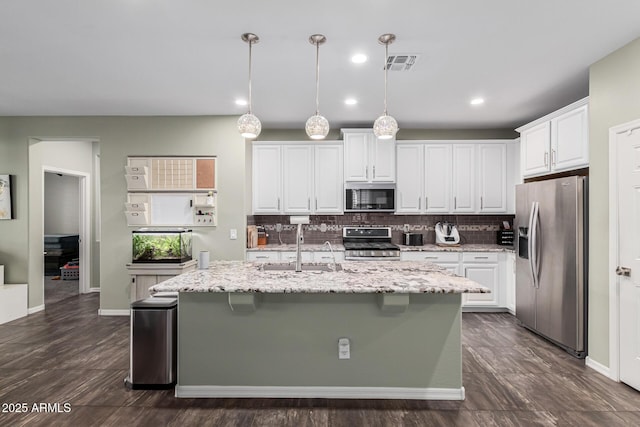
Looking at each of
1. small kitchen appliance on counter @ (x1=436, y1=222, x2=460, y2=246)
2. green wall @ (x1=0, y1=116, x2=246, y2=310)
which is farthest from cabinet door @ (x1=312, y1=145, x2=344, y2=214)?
small kitchen appliance on counter @ (x1=436, y1=222, x2=460, y2=246)

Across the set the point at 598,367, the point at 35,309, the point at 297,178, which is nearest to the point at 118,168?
the point at 35,309

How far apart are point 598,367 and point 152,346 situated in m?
3.72

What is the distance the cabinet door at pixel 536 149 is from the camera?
3865 millimetres

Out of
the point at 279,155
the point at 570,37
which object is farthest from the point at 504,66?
the point at 279,155

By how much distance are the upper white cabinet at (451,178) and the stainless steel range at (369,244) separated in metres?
0.48

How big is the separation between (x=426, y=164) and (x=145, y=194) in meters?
3.94

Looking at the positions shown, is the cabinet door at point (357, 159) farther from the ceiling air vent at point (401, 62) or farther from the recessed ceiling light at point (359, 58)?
the recessed ceiling light at point (359, 58)

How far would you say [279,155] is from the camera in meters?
5.14

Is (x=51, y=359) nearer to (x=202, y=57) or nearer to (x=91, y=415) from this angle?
(x=91, y=415)

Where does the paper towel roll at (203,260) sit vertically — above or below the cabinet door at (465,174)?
below

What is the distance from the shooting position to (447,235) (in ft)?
17.3

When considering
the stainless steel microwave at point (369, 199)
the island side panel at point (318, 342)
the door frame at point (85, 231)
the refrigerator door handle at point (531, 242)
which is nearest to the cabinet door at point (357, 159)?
the stainless steel microwave at point (369, 199)

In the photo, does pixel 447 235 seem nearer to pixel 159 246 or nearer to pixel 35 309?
pixel 159 246

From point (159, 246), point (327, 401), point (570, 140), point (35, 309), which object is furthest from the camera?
point (35, 309)
